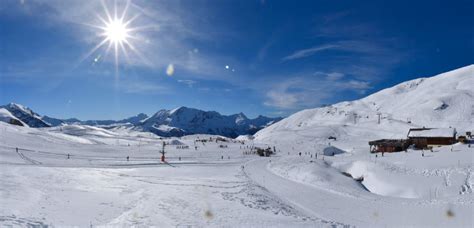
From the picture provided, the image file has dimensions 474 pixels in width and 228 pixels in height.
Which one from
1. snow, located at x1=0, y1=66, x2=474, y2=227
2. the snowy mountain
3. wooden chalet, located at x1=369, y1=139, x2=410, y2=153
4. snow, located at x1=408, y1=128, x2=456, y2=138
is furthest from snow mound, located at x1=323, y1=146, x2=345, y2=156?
the snowy mountain

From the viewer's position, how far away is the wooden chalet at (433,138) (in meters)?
76.8

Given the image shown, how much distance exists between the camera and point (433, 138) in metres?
78.6

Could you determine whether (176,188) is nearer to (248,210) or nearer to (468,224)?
(248,210)

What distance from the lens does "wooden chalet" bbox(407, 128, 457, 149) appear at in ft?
252

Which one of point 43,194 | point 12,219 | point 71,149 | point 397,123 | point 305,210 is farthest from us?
point 397,123

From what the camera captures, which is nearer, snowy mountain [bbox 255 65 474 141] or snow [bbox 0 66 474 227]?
snow [bbox 0 66 474 227]

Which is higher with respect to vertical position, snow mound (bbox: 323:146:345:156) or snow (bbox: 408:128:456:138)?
snow (bbox: 408:128:456:138)

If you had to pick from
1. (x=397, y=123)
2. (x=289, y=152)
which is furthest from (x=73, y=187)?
(x=397, y=123)

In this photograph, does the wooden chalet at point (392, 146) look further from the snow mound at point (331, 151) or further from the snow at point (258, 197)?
the snow at point (258, 197)

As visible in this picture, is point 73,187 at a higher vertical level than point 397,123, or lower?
lower

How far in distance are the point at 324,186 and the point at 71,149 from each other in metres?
48.9

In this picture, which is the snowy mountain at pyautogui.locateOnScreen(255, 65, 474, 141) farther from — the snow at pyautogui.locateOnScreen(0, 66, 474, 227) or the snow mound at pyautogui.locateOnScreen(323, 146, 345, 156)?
the snow at pyautogui.locateOnScreen(0, 66, 474, 227)

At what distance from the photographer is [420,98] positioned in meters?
191

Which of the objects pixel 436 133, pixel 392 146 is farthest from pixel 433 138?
pixel 392 146
